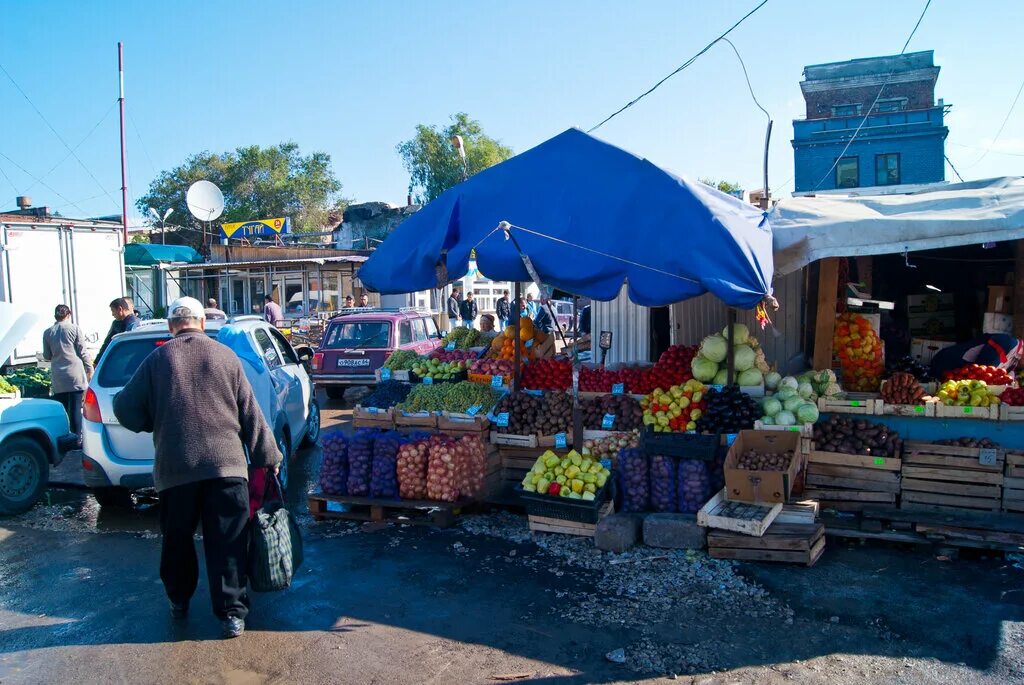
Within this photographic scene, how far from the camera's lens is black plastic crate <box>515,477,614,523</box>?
6512 mm

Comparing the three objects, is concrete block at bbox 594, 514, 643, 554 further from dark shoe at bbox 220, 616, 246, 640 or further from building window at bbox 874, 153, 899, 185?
building window at bbox 874, 153, 899, 185

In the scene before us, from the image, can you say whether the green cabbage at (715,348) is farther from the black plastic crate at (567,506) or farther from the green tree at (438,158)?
the green tree at (438,158)

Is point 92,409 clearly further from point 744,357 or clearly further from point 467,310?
point 467,310

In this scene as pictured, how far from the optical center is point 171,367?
4.63 meters

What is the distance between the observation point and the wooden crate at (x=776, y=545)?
580 cm

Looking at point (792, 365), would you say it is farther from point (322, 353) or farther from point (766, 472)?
point (322, 353)

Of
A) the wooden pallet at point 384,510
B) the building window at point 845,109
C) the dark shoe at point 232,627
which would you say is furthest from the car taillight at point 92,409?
the building window at point 845,109

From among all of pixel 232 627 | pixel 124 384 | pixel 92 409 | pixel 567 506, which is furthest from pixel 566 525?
pixel 92 409

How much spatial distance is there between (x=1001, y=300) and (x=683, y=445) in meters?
6.41

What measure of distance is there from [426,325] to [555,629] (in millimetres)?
10864

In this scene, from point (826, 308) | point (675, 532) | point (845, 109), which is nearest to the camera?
point (675, 532)

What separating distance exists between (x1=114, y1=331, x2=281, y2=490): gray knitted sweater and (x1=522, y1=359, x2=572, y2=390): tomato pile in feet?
13.7

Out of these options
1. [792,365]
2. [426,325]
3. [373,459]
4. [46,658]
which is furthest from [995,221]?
[426,325]

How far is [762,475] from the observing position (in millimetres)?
6273
